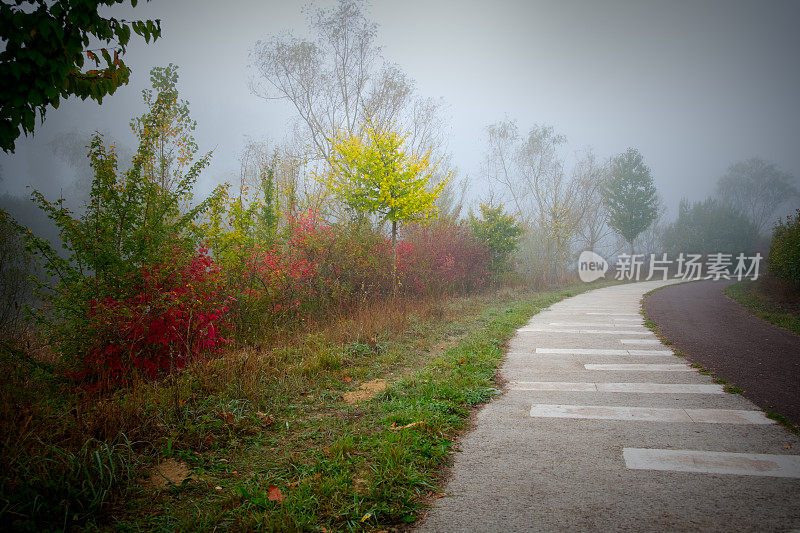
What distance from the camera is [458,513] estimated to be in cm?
235

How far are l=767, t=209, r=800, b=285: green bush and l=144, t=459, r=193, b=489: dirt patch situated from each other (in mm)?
18627

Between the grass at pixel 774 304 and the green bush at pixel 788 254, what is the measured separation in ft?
1.71

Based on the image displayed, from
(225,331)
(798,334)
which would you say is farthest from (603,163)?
(225,331)

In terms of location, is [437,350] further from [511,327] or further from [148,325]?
[148,325]

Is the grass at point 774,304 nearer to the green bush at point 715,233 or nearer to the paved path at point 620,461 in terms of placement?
the paved path at point 620,461

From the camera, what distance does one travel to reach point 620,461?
115 inches

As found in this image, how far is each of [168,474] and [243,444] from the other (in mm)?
611

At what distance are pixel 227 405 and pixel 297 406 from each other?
0.73 metres

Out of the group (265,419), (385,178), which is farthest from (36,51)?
(385,178)

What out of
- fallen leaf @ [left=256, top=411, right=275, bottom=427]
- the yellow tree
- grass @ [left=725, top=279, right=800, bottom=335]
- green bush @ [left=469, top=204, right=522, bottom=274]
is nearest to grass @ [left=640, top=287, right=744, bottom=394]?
grass @ [left=725, top=279, right=800, bottom=335]

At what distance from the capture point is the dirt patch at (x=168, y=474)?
2641mm

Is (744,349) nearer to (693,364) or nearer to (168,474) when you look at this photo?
(693,364)

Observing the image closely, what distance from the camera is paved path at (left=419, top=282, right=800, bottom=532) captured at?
7.40ft

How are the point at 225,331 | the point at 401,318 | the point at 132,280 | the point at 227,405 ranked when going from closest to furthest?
the point at 227,405 → the point at 132,280 → the point at 225,331 → the point at 401,318
